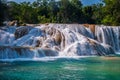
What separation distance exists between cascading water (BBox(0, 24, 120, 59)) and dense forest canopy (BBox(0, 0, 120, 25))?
1611 centimetres

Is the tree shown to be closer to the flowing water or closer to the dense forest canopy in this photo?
the dense forest canopy

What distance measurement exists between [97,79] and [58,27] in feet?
67.6

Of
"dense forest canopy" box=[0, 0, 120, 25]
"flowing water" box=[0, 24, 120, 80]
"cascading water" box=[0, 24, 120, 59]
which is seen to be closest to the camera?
"flowing water" box=[0, 24, 120, 80]

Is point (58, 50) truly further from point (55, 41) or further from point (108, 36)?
point (108, 36)

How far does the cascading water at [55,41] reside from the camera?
30.1m

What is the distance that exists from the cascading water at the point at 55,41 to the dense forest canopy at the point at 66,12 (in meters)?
16.1

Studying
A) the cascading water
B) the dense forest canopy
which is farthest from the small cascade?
the dense forest canopy

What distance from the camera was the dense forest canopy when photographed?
57.0 m

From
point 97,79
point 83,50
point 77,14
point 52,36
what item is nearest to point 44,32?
point 52,36

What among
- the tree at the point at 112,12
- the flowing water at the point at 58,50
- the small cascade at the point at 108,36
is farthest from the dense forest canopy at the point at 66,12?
the flowing water at the point at 58,50

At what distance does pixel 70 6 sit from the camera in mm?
66875

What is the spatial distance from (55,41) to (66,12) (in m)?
32.3

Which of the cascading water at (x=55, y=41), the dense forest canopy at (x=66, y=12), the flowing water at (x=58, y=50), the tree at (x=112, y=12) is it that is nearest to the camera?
the flowing water at (x=58, y=50)

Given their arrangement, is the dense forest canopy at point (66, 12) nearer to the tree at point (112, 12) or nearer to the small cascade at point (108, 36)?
the tree at point (112, 12)
